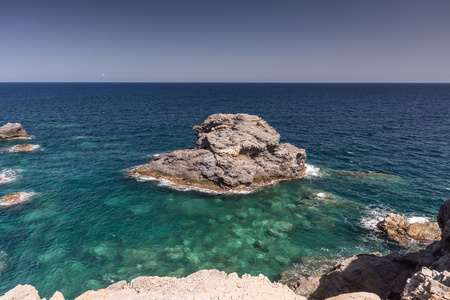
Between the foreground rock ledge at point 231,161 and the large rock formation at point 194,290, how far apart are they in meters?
26.4

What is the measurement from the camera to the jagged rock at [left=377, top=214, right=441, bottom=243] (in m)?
31.1

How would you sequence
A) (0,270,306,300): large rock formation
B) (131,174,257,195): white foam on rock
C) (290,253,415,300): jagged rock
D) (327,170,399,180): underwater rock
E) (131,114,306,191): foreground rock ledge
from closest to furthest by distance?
(0,270,306,300): large rock formation < (290,253,415,300): jagged rock < (131,174,257,195): white foam on rock < (131,114,306,191): foreground rock ledge < (327,170,399,180): underwater rock

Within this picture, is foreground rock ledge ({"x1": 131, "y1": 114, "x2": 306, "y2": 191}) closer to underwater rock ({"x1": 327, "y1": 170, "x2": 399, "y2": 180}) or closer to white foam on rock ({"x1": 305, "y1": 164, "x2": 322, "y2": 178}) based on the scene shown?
white foam on rock ({"x1": 305, "y1": 164, "x2": 322, "y2": 178})

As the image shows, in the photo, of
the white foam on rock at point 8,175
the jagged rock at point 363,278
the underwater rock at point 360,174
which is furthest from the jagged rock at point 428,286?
the white foam on rock at point 8,175

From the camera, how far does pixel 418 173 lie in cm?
4903

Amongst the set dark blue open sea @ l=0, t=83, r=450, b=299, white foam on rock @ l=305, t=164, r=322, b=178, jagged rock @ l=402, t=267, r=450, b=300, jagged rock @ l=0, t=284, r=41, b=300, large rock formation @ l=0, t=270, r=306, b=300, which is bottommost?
dark blue open sea @ l=0, t=83, r=450, b=299

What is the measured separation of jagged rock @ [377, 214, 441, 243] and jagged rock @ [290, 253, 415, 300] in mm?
12946

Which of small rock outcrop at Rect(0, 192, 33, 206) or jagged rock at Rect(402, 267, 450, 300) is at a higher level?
jagged rock at Rect(402, 267, 450, 300)

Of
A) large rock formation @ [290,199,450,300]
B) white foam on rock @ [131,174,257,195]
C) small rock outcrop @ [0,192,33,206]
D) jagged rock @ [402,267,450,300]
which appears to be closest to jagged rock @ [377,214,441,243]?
large rock formation @ [290,199,450,300]

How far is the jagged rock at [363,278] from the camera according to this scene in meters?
19.2

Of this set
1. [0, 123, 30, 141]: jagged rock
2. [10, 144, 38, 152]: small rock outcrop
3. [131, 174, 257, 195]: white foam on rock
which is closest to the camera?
[131, 174, 257, 195]: white foam on rock

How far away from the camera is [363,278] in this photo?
20.4 m

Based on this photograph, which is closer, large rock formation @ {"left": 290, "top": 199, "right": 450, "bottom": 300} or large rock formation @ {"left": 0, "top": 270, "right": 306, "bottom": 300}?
large rock formation @ {"left": 0, "top": 270, "right": 306, "bottom": 300}

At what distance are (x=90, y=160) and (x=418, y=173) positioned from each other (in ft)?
239
